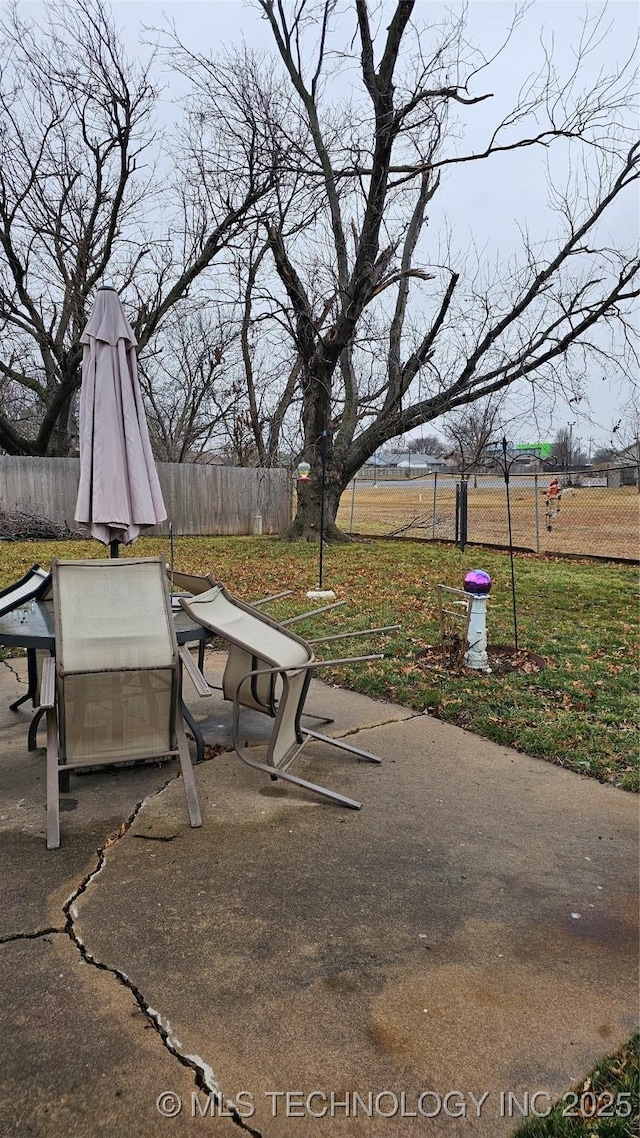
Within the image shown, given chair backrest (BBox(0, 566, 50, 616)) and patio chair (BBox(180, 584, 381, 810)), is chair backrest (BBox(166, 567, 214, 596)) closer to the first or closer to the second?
patio chair (BBox(180, 584, 381, 810))

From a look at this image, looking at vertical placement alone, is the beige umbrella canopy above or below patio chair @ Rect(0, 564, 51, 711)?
above

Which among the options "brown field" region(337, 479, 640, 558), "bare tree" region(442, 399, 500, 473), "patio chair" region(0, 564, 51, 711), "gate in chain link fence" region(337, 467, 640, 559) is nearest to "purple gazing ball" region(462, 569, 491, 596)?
"patio chair" region(0, 564, 51, 711)

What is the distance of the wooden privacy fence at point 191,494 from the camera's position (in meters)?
15.0

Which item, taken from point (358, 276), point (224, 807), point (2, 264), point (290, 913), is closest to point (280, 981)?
point (290, 913)

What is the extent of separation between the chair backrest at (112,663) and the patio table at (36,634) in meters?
0.17

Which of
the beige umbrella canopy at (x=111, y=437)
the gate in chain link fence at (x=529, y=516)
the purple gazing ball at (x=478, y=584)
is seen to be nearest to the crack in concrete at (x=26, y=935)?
the beige umbrella canopy at (x=111, y=437)

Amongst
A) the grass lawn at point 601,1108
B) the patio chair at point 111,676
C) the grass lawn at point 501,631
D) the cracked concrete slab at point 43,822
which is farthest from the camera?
the grass lawn at point 501,631

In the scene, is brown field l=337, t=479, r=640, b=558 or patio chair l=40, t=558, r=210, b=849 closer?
patio chair l=40, t=558, r=210, b=849

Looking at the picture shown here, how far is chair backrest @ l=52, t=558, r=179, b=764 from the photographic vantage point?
2.81 m

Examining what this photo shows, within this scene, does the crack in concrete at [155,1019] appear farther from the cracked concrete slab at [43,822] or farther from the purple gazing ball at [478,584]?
the purple gazing ball at [478,584]

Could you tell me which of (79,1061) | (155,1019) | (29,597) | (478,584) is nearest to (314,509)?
(478,584)

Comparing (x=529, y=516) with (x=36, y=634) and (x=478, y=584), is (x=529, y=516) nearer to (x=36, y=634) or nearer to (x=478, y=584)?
(x=478, y=584)

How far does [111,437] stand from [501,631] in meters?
3.66

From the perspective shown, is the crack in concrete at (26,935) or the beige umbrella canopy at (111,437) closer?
the crack in concrete at (26,935)
